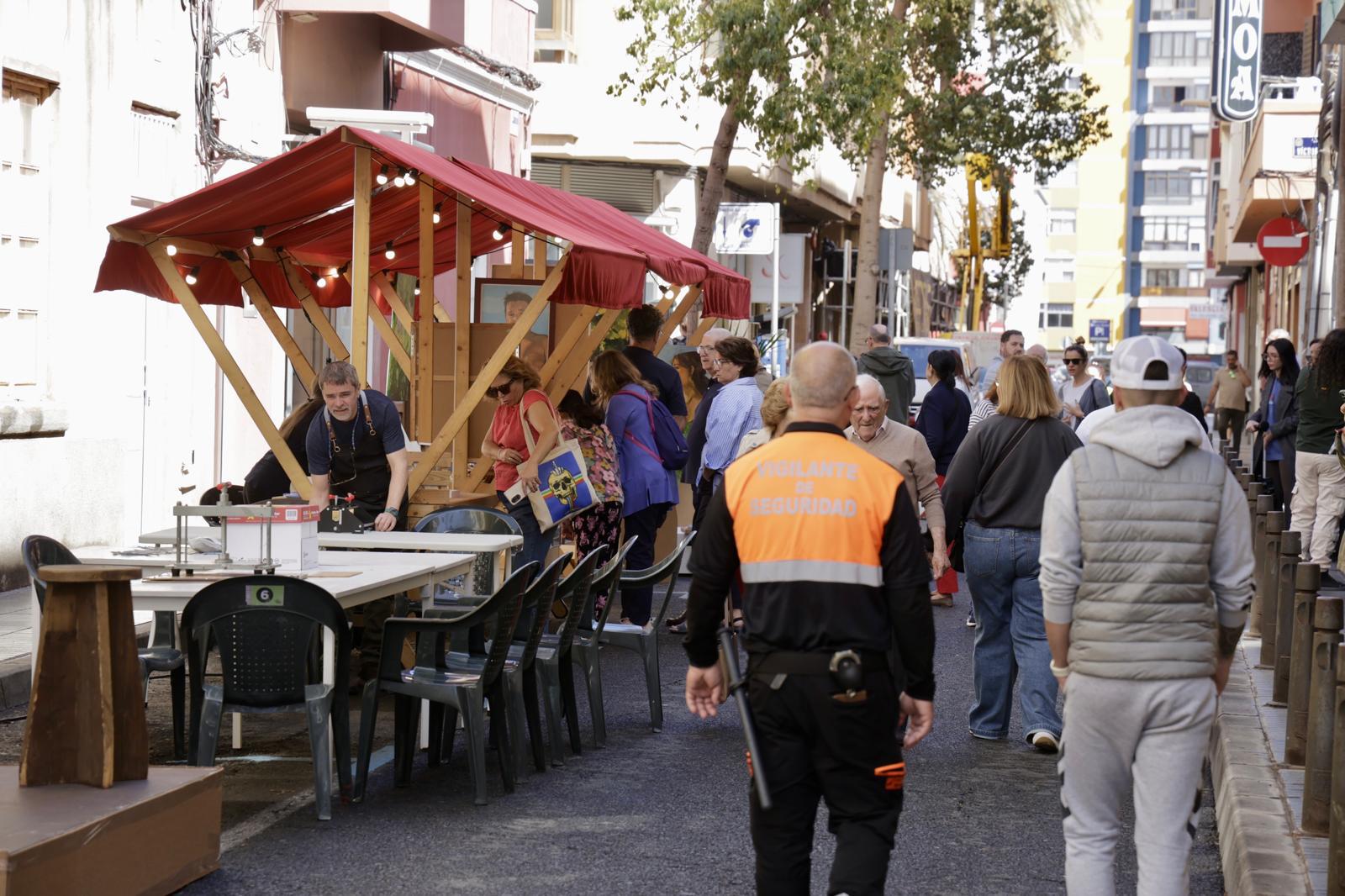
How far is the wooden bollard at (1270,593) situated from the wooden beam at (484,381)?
14.7ft

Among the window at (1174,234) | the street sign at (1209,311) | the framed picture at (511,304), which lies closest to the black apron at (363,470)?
the framed picture at (511,304)

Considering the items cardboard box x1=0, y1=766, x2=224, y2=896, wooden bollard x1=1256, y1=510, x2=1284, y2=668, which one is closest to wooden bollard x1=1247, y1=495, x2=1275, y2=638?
wooden bollard x1=1256, y1=510, x2=1284, y2=668

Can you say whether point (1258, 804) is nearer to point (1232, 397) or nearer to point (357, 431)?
point (357, 431)

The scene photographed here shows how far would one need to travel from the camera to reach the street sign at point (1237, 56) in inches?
1254

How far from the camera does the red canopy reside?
1166cm

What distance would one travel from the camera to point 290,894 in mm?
6133

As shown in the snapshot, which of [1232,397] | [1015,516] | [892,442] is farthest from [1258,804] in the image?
[1232,397]

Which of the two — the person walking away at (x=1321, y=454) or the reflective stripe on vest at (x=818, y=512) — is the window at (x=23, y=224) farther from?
the reflective stripe on vest at (x=818, y=512)

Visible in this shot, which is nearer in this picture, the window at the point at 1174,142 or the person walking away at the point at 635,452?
the person walking away at the point at 635,452

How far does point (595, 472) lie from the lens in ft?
39.3

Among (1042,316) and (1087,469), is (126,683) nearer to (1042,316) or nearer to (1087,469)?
(1087,469)

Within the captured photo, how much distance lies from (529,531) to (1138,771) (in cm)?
709

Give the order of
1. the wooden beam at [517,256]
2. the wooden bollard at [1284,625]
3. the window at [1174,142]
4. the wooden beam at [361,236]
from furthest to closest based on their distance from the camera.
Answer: the window at [1174,142] → the wooden beam at [517,256] → the wooden beam at [361,236] → the wooden bollard at [1284,625]

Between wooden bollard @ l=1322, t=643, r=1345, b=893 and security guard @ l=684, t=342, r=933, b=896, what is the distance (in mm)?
1413
